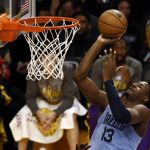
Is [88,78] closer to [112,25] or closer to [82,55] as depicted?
[112,25]

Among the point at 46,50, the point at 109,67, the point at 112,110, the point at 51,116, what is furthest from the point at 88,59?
the point at 51,116

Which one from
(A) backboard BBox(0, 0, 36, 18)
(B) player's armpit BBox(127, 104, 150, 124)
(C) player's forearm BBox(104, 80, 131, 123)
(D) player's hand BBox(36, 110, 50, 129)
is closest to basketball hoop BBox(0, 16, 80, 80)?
(A) backboard BBox(0, 0, 36, 18)

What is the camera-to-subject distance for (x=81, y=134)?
746 centimetres

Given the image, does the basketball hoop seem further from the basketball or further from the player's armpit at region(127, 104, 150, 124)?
the player's armpit at region(127, 104, 150, 124)

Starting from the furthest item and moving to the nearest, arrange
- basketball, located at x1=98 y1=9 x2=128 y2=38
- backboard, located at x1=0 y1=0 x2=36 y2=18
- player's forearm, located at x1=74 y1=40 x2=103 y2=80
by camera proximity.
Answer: backboard, located at x1=0 y1=0 x2=36 y2=18, basketball, located at x1=98 y1=9 x2=128 y2=38, player's forearm, located at x1=74 y1=40 x2=103 y2=80

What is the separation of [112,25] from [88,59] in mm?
336

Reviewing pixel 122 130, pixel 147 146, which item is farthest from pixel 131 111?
pixel 147 146

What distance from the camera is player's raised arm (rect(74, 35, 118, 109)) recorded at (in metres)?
4.68

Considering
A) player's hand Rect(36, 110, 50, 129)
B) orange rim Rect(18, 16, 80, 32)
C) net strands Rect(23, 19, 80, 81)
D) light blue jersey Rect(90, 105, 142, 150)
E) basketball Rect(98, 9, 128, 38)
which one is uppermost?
basketball Rect(98, 9, 128, 38)

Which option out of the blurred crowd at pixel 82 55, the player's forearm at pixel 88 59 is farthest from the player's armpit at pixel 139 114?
the blurred crowd at pixel 82 55

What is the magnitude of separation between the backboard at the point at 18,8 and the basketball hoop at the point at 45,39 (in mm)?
128

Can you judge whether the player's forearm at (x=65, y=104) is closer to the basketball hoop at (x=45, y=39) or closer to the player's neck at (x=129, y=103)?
the basketball hoop at (x=45, y=39)

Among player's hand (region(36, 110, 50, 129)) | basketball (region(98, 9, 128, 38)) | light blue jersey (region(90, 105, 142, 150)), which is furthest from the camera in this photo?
player's hand (region(36, 110, 50, 129))

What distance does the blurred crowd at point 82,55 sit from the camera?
23.3ft
